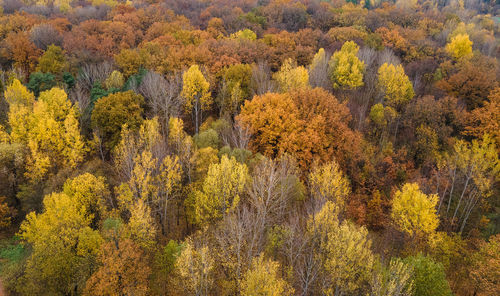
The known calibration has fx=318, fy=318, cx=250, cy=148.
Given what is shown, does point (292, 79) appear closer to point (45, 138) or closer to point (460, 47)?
point (45, 138)

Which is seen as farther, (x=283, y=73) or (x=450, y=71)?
(x=450, y=71)

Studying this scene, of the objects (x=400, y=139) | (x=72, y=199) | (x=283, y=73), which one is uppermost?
(x=283, y=73)

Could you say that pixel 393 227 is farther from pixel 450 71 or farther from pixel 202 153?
pixel 450 71

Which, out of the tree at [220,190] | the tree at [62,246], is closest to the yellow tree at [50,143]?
the tree at [62,246]

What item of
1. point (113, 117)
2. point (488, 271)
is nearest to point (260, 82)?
point (113, 117)

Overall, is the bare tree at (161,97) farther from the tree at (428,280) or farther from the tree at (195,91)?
the tree at (428,280)

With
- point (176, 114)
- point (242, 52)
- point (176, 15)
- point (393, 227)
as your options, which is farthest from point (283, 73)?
point (176, 15)

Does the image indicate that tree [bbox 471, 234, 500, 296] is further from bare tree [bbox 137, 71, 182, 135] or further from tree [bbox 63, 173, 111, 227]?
bare tree [bbox 137, 71, 182, 135]

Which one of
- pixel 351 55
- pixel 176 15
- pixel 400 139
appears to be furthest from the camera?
pixel 176 15

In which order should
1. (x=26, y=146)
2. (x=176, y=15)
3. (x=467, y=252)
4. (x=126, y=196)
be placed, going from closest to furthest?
(x=126, y=196) → (x=467, y=252) → (x=26, y=146) → (x=176, y=15)
